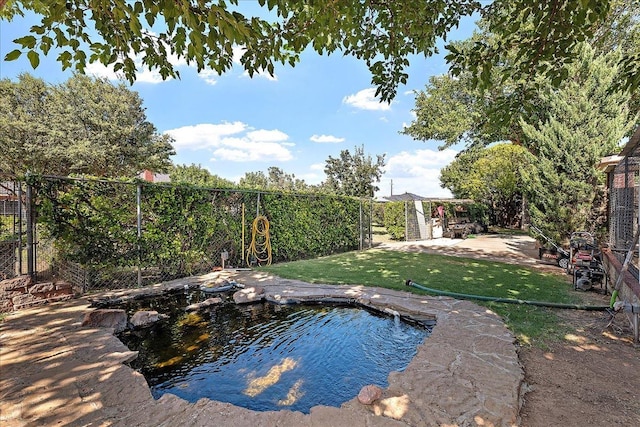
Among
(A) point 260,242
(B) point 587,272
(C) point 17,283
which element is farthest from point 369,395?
(A) point 260,242

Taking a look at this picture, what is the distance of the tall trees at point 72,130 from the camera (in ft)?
46.9

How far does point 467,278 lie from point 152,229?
6724 mm

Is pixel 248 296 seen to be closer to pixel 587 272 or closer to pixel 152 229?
pixel 152 229

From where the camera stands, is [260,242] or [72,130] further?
[72,130]

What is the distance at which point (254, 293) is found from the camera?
17.9 feet

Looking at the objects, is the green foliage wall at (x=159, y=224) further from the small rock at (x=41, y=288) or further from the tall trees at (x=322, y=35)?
the tall trees at (x=322, y=35)

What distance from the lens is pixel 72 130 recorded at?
15.2 meters

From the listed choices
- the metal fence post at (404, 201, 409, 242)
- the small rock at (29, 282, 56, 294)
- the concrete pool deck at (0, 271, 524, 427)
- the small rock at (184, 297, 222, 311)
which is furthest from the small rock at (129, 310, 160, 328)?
the metal fence post at (404, 201, 409, 242)

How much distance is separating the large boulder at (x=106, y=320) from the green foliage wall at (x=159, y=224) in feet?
6.87

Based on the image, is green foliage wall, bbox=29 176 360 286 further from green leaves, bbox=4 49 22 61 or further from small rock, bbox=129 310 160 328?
green leaves, bbox=4 49 22 61

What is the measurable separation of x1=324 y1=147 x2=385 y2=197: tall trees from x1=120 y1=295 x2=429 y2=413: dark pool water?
21065 millimetres

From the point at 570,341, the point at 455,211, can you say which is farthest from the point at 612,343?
the point at 455,211

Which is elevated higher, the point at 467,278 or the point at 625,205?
the point at 625,205

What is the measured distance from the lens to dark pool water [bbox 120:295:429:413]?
2789mm
